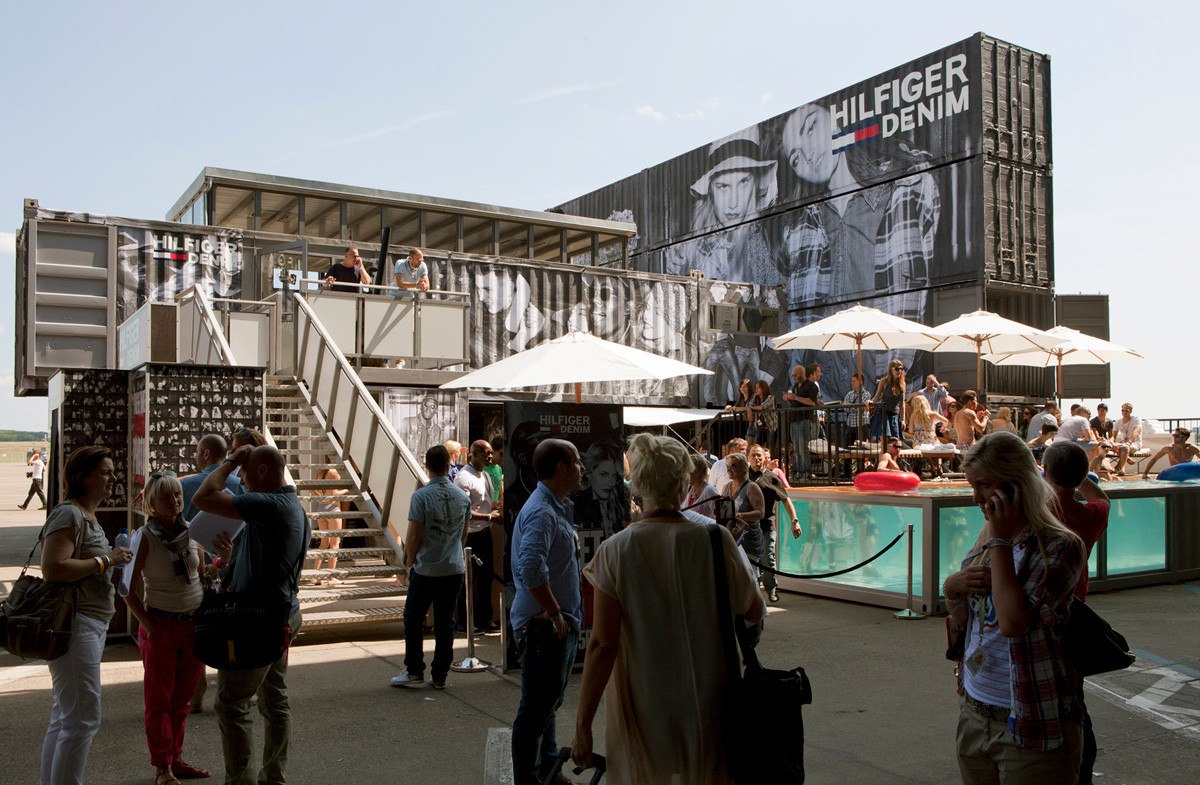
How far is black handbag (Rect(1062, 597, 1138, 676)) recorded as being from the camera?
122 inches

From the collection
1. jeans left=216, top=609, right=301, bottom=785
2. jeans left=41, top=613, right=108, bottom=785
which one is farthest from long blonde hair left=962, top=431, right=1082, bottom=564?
jeans left=41, top=613, right=108, bottom=785

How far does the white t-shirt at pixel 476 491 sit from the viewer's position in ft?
31.9

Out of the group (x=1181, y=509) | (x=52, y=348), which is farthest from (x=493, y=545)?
(x=52, y=348)

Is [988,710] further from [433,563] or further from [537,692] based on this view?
[433,563]

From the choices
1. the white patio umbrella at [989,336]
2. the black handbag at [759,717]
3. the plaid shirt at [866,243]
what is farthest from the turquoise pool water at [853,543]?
the plaid shirt at [866,243]

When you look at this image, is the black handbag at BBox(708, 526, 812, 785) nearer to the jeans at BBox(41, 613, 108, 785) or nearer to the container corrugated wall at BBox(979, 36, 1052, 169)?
the jeans at BBox(41, 613, 108, 785)

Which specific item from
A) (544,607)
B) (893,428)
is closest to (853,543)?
(893,428)

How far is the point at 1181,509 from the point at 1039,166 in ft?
54.5

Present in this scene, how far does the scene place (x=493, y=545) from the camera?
10109mm

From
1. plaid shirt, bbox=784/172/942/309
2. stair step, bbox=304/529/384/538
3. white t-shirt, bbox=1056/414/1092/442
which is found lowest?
stair step, bbox=304/529/384/538

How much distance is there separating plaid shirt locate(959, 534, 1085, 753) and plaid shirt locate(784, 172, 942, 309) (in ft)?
85.6

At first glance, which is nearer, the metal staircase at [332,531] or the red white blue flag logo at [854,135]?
the metal staircase at [332,531]

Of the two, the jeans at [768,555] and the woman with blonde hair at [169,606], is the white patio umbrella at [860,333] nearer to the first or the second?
the jeans at [768,555]

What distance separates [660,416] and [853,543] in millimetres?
9700
